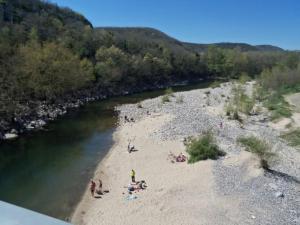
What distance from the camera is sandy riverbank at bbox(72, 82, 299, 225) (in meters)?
19.8

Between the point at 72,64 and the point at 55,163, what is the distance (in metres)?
38.1

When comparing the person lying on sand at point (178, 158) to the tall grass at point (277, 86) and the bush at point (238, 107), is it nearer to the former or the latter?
the bush at point (238, 107)


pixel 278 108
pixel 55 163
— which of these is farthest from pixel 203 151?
pixel 278 108

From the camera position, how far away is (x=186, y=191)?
23344 millimetres

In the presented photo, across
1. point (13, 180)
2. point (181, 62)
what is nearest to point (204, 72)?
point (181, 62)

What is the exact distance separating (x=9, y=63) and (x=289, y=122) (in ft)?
128

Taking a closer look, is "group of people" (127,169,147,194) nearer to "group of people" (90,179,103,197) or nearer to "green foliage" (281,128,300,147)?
"group of people" (90,179,103,197)

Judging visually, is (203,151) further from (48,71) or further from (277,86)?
(277,86)

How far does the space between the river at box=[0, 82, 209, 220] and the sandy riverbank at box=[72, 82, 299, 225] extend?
52.7 inches

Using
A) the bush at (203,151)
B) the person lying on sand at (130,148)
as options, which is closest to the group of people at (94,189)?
the bush at (203,151)

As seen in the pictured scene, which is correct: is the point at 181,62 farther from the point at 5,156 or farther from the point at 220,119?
the point at 5,156

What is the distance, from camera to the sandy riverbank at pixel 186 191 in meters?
19.8

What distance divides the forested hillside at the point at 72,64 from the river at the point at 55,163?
17.8 ft

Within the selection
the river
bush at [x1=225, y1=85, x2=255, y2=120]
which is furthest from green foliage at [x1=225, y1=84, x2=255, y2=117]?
the river
